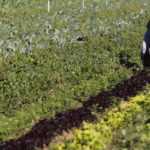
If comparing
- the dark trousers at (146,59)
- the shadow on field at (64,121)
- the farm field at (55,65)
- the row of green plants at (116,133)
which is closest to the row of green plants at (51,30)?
the farm field at (55,65)

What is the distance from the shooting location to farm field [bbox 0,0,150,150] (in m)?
8.78

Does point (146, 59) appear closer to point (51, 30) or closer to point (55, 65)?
point (55, 65)

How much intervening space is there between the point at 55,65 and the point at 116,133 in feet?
16.6

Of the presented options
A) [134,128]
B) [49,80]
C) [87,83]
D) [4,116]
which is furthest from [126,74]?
[134,128]

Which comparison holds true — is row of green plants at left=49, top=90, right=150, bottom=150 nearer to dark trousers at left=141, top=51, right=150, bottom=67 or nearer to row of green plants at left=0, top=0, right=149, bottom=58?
dark trousers at left=141, top=51, right=150, bottom=67

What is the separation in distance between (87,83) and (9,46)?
2.68m

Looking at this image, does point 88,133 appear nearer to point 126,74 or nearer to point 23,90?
point 23,90

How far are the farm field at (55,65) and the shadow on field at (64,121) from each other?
1.14 feet

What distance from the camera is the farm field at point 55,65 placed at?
8.78m

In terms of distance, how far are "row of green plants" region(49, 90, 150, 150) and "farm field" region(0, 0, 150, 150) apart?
1599 millimetres

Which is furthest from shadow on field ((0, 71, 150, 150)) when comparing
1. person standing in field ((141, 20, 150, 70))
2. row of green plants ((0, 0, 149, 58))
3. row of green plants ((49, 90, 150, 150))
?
row of green plants ((0, 0, 149, 58))

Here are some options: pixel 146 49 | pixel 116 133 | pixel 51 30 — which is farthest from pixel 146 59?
pixel 51 30

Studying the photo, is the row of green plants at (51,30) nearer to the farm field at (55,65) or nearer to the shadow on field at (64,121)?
the farm field at (55,65)

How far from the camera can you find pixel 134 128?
19.5ft
